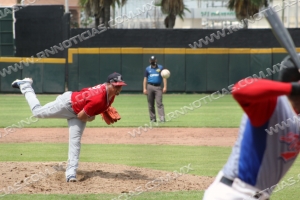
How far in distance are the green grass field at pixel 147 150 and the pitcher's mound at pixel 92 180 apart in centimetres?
41

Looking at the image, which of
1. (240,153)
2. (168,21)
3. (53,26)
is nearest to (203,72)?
(53,26)

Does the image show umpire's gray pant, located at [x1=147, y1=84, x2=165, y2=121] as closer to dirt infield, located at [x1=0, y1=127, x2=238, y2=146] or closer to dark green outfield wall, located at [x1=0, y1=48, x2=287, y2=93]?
dirt infield, located at [x1=0, y1=127, x2=238, y2=146]

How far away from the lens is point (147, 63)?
2700cm

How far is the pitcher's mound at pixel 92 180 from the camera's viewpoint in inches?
321

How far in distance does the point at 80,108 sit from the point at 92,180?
110 centimetres

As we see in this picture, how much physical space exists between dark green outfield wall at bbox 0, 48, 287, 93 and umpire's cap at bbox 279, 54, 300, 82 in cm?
2347

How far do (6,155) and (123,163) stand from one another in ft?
8.10

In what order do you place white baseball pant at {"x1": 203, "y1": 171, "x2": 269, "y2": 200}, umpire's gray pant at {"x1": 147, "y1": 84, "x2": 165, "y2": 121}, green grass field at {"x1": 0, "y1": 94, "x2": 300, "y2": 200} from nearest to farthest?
white baseball pant at {"x1": 203, "y1": 171, "x2": 269, "y2": 200}, green grass field at {"x1": 0, "y1": 94, "x2": 300, "y2": 200}, umpire's gray pant at {"x1": 147, "y1": 84, "x2": 165, "y2": 121}

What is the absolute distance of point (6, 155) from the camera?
11.5 m

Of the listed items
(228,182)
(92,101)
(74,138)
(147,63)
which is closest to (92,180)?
(74,138)

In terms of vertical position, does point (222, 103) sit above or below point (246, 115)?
below

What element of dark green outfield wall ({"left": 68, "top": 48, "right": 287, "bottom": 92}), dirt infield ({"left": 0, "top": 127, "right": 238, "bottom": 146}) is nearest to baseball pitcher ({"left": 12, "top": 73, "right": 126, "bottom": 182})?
dirt infield ({"left": 0, "top": 127, "right": 238, "bottom": 146})

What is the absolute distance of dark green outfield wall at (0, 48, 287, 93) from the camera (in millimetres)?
27047

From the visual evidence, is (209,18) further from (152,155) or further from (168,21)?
(152,155)
